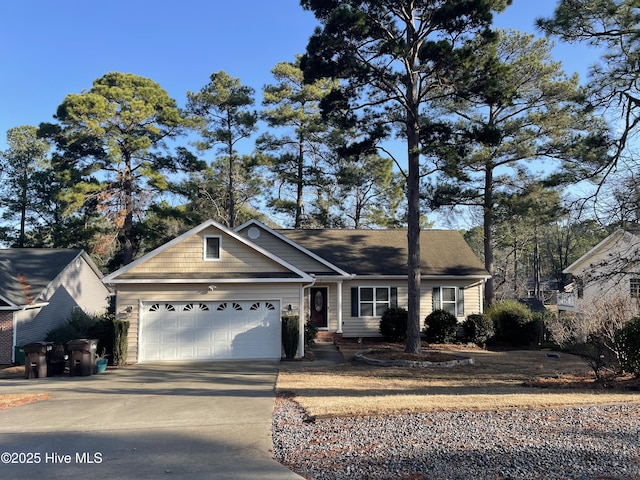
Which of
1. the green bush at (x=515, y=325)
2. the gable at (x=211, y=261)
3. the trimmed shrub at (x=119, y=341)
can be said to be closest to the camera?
the trimmed shrub at (x=119, y=341)

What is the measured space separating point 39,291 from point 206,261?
7809 mm

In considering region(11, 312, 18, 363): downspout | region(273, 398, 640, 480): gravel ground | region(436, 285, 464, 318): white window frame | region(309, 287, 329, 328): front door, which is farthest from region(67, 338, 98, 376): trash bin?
region(436, 285, 464, 318): white window frame

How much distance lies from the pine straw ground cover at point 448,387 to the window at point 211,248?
4.41 metres

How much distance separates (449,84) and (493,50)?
1.62m

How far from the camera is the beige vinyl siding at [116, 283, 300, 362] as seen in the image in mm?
15531

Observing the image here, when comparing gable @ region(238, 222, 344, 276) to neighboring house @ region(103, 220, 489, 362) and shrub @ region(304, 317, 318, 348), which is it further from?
neighboring house @ region(103, 220, 489, 362)

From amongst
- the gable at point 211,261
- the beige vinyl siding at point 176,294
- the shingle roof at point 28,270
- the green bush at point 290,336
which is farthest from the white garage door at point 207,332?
the shingle roof at point 28,270

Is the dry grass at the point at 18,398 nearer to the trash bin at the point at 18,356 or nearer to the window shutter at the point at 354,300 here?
the trash bin at the point at 18,356

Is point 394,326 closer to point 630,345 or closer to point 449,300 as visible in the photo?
point 449,300

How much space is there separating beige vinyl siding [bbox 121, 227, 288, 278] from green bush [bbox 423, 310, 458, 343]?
7497 millimetres

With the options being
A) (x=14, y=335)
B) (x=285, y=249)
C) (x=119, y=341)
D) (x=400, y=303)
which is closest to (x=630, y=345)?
(x=400, y=303)

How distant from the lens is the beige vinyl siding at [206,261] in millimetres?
15875

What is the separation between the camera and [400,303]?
21.7 meters

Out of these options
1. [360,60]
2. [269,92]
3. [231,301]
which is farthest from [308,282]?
[269,92]
